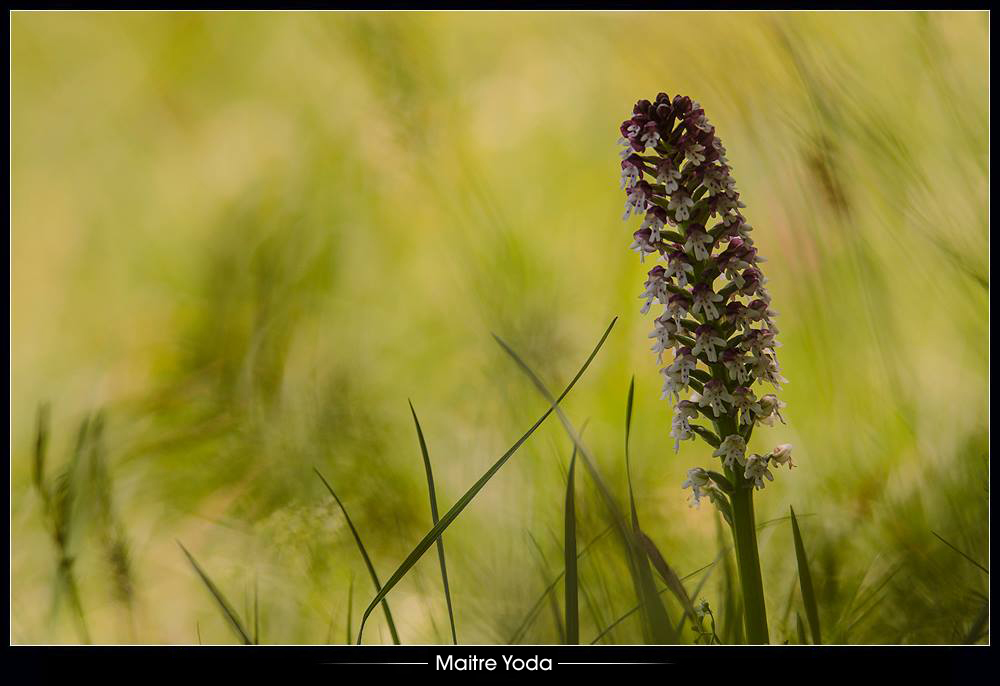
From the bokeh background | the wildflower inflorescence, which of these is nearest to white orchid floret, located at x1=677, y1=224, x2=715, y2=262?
the wildflower inflorescence

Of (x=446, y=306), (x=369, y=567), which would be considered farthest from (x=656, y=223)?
(x=369, y=567)

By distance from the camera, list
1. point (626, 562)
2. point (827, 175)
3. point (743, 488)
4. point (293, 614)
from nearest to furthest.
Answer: point (743, 488)
point (626, 562)
point (293, 614)
point (827, 175)

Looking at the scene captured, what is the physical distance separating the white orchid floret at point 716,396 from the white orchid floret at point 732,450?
0.12 feet

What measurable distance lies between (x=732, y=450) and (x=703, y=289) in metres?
0.21

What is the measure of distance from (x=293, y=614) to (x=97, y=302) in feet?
2.16

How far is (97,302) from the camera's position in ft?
5.33

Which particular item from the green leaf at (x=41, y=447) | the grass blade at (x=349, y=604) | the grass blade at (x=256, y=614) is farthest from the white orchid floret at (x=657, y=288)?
the green leaf at (x=41, y=447)

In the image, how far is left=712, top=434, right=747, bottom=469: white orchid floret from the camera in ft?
3.81

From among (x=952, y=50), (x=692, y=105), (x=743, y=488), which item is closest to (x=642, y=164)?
(x=692, y=105)

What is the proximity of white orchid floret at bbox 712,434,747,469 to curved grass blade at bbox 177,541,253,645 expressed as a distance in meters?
0.88

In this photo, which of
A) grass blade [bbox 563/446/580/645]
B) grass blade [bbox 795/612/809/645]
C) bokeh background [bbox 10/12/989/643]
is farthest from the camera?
bokeh background [bbox 10/12/989/643]

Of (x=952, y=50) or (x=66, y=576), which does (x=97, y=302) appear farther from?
(x=952, y=50)

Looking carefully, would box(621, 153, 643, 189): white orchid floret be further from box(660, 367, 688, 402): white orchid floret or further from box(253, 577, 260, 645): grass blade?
box(253, 577, 260, 645): grass blade

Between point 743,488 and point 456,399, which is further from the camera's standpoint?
point 456,399
